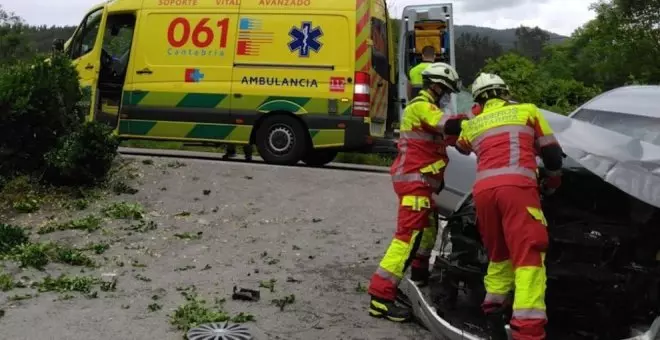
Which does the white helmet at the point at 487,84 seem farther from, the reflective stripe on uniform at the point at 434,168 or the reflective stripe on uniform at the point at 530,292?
the reflective stripe on uniform at the point at 530,292

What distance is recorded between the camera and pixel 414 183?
493 cm

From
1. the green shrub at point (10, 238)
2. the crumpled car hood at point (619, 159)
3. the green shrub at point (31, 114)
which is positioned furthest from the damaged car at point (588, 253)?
the green shrub at point (31, 114)

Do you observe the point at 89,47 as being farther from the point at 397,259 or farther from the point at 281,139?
the point at 397,259

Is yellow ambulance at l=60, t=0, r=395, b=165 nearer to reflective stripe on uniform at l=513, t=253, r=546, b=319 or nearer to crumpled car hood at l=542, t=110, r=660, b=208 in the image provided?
crumpled car hood at l=542, t=110, r=660, b=208

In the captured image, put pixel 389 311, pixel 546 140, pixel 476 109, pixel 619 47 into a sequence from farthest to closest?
1. pixel 619 47
2. pixel 389 311
3. pixel 476 109
4. pixel 546 140

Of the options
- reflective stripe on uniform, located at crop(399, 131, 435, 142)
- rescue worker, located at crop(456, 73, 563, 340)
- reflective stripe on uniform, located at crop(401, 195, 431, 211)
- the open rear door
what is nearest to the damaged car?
rescue worker, located at crop(456, 73, 563, 340)

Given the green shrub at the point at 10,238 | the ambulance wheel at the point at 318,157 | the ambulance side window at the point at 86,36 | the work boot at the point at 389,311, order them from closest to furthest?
1. the work boot at the point at 389,311
2. the green shrub at the point at 10,238
3. the ambulance side window at the point at 86,36
4. the ambulance wheel at the point at 318,157

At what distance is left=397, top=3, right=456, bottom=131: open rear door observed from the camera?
1273 centimetres

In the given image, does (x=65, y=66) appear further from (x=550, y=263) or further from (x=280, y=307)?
(x=550, y=263)

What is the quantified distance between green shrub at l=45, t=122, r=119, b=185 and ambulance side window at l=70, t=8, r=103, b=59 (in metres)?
3.51

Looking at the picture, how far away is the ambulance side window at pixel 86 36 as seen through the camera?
1099 centimetres

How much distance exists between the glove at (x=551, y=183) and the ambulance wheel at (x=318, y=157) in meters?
7.11

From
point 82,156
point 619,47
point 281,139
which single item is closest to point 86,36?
point 281,139

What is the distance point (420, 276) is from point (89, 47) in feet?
25.4
